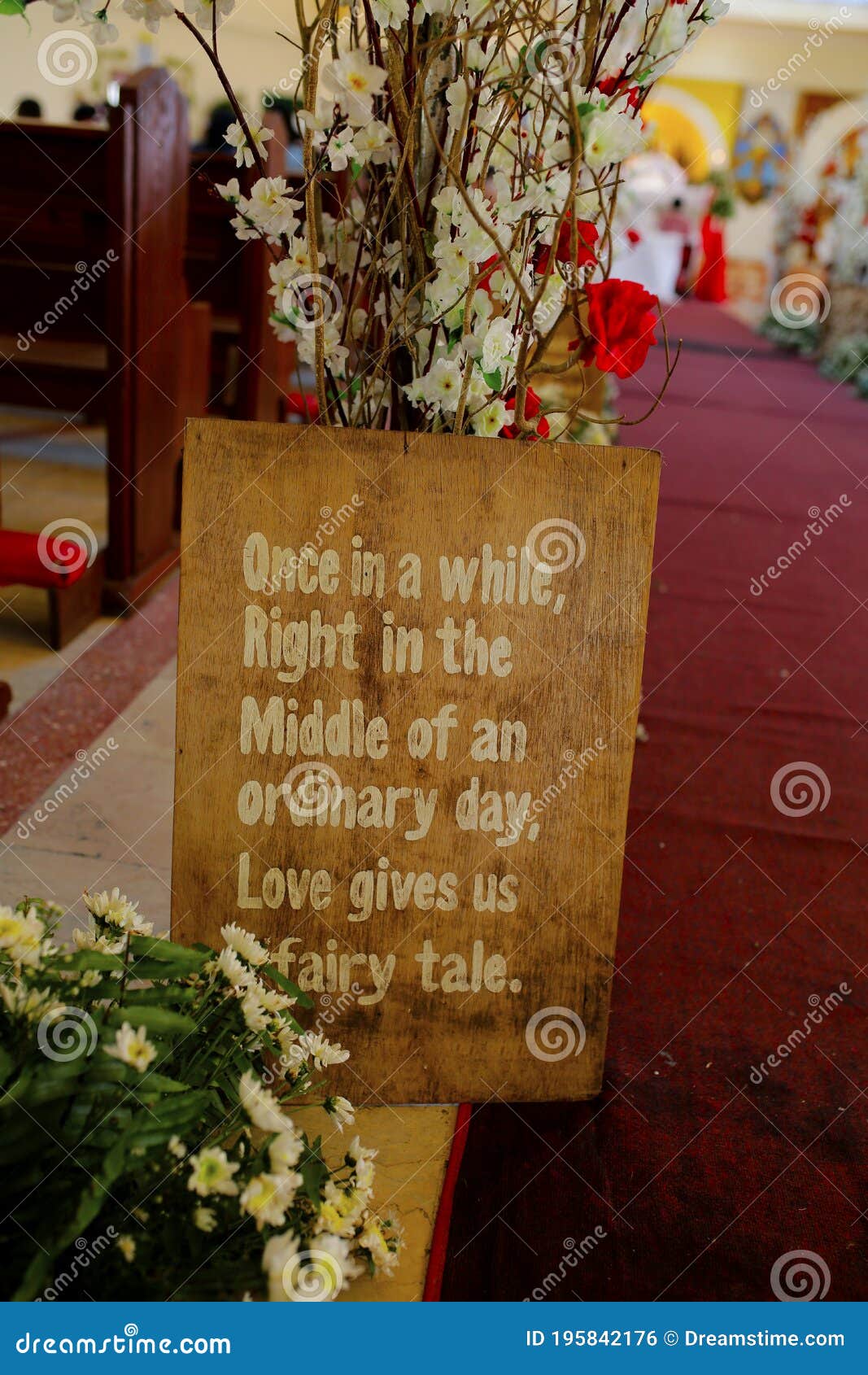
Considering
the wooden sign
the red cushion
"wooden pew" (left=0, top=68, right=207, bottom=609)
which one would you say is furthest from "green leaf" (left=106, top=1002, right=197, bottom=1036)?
"wooden pew" (left=0, top=68, right=207, bottom=609)

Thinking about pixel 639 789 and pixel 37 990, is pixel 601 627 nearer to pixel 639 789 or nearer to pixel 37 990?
pixel 37 990

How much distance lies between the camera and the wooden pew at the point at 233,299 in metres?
4.08

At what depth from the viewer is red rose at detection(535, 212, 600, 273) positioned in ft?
4.61

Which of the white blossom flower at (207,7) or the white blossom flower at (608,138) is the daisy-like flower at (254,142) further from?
the white blossom flower at (608,138)

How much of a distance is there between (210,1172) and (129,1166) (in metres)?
0.07

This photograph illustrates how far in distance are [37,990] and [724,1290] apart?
2.60 feet

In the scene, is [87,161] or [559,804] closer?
[559,804]

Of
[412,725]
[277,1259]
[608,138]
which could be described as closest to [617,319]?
[608,138]

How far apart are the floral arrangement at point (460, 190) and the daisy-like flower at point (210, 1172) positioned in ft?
2.71

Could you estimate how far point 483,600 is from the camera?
1.44 meters

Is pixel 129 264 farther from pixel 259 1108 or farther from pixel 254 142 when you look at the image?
pixel 259 1108

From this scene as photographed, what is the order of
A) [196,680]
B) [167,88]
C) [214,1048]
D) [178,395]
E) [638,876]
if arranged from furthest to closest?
1. [178,395]
2. [167,88]
3. [638,876]
4. [196,680]
5. [214,1048]

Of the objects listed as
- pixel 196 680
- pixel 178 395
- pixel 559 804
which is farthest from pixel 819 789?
pixel 178 395

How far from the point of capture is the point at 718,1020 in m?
1.82
